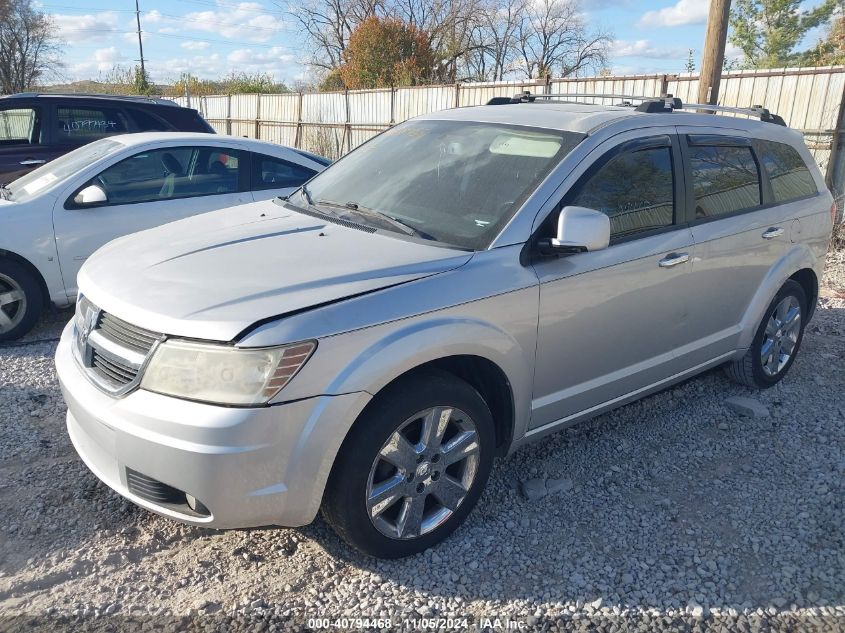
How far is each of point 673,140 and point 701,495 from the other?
6.30ft

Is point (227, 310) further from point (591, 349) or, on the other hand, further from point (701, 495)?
point (701, 495)

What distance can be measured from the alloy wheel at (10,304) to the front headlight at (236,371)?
3611mm

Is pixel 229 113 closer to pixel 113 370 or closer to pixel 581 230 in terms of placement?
pixel 113 370

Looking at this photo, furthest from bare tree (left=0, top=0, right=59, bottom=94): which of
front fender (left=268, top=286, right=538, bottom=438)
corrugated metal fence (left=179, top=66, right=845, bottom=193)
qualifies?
front fender (left=268, top=286, right=538, bottom=438)

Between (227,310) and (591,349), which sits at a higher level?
(227,310)

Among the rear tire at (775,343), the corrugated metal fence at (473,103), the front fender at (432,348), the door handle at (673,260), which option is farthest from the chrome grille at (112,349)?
the corrugated metal fence at (473,103)

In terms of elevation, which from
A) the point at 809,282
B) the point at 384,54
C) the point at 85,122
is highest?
the point at 384,54

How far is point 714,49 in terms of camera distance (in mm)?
7297

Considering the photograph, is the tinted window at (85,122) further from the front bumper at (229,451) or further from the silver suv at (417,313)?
the front bumper at (229,451)

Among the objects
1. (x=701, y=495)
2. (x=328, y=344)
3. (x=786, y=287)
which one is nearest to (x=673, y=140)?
(x=786, y=287)

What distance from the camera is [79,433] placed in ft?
9.84

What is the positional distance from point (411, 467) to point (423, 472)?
8 cm

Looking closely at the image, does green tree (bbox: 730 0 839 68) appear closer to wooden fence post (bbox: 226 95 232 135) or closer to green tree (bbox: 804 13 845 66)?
green tree (bbox: 804 13 845 66)

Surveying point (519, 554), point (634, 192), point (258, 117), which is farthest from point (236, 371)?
point (258, 117)
